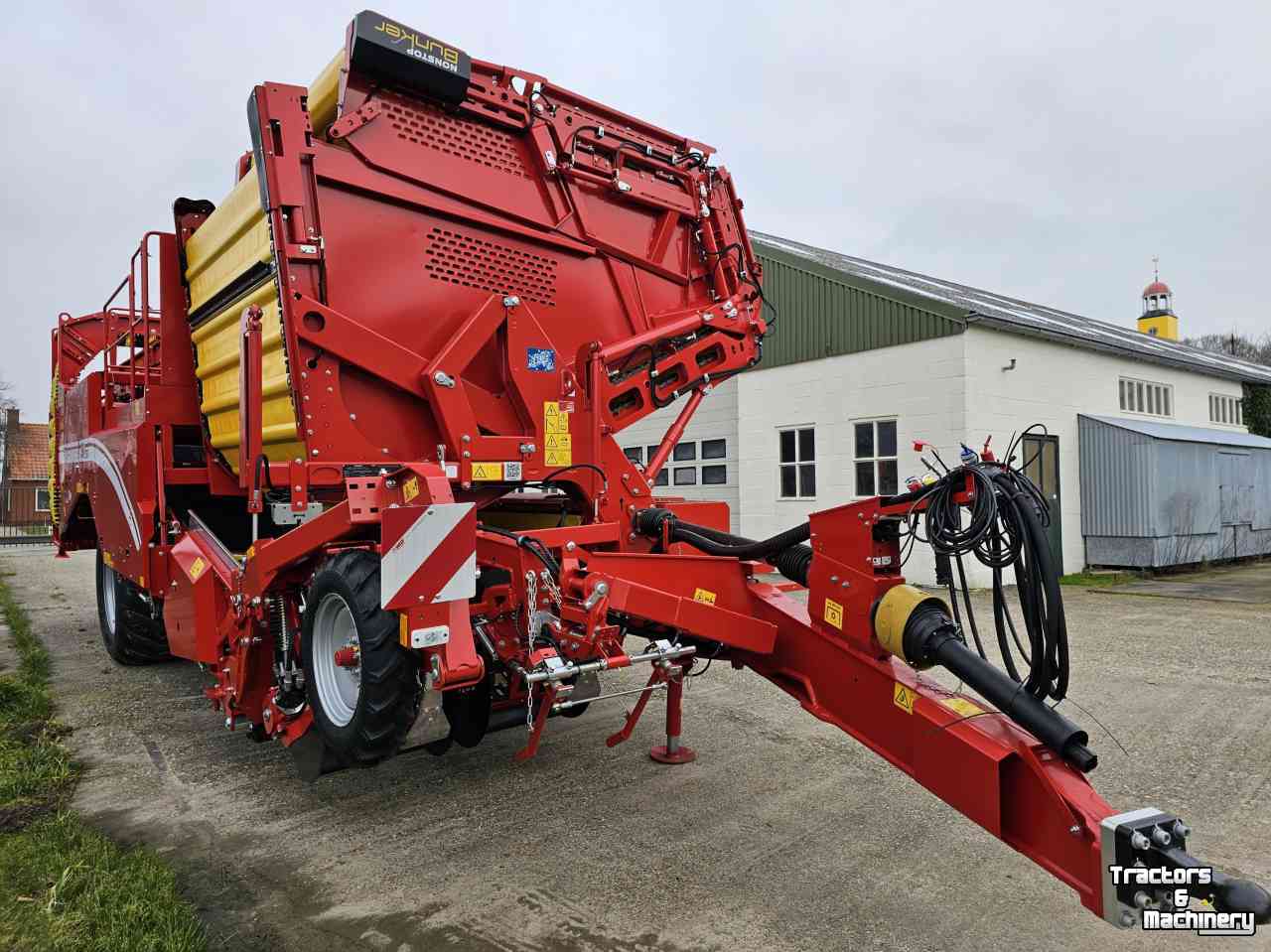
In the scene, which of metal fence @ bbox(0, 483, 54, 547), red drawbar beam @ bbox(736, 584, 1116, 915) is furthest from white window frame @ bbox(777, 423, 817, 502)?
metal fence @ bbox(0, 483, 54, 547)

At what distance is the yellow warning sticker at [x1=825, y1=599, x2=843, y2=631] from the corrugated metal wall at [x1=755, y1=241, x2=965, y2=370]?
8.85 m

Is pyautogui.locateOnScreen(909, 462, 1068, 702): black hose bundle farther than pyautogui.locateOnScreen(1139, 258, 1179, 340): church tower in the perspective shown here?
No

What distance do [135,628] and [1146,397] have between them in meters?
14.9

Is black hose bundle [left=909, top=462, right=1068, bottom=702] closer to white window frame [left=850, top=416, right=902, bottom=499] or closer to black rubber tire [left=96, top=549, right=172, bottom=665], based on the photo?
black rubber tire [left=96, top=549, right=172, bottom=665]

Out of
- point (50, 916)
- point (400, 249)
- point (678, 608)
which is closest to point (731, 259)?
point (400, 249)

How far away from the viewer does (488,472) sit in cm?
385

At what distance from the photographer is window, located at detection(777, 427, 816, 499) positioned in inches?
515

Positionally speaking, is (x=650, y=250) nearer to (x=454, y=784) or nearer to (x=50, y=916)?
(x=454, y=784)

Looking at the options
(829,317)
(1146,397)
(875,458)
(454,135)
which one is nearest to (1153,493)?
(1146,397)

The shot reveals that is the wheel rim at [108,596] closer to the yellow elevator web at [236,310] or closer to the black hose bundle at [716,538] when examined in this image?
the yellow elevator web at [236,310]

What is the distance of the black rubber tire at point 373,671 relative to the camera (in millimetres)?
3016

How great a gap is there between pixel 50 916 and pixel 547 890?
1.69 meters

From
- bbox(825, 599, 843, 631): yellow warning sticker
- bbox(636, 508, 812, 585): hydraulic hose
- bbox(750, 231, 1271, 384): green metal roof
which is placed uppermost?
bbox(750, 231, 1271, 384): green metal roof

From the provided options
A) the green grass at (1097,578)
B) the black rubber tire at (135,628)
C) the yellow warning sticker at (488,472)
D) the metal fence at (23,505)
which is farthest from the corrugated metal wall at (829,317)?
the metal fence at (23,505)
